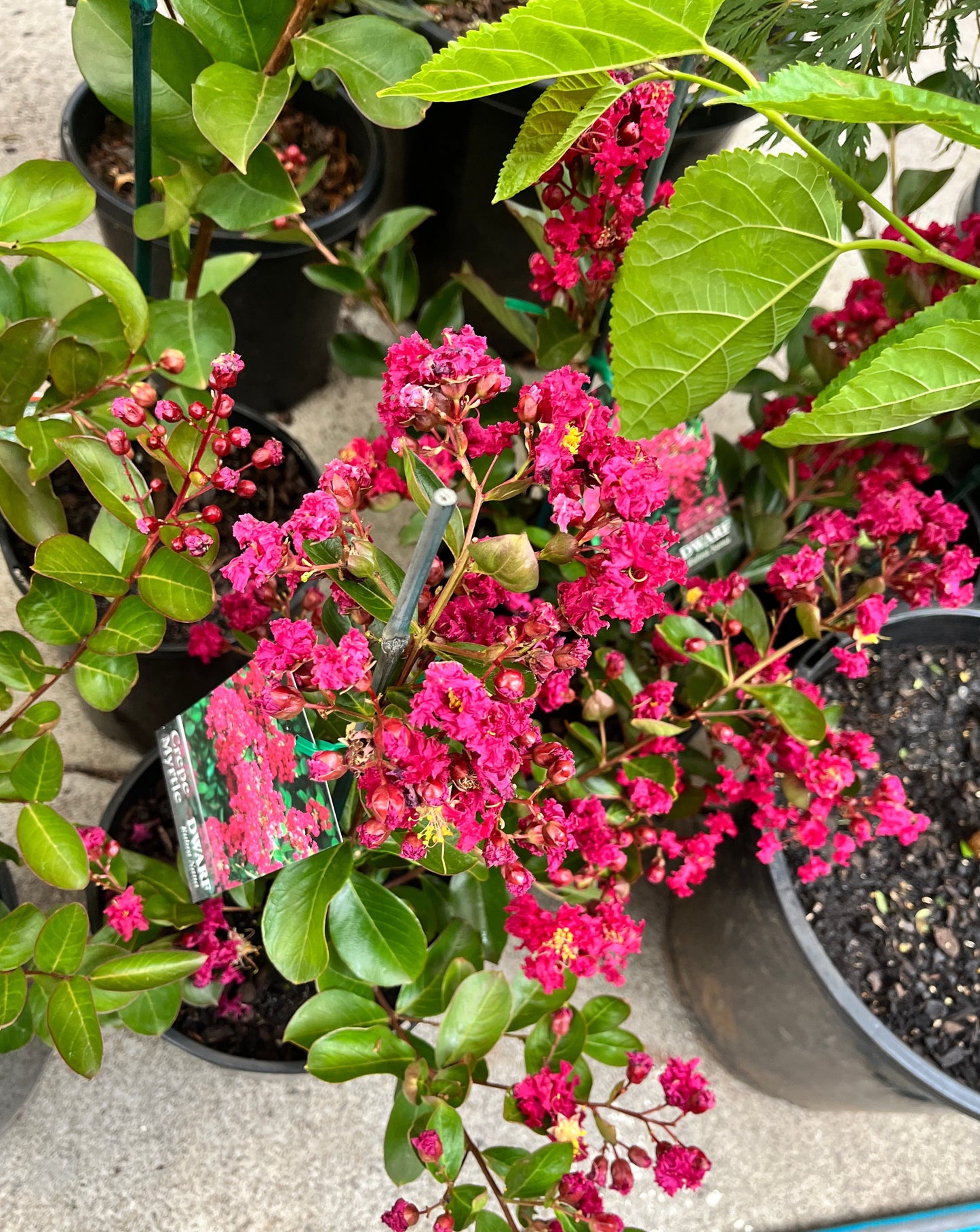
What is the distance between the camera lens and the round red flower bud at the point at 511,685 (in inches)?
20.8

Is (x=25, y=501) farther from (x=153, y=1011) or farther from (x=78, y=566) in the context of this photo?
(x=153, y=1011)

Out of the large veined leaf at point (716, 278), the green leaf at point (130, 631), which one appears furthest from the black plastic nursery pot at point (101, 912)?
the large veined leaf at point (716, 278)

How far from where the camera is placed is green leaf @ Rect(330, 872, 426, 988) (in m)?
0.75

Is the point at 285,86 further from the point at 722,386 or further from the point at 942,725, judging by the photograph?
the point at 942,725

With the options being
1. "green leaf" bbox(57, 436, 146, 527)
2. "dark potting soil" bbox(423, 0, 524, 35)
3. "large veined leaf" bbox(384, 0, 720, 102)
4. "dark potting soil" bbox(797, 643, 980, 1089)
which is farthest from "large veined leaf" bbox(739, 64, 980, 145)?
"dark potting soil" bbox(423, 0, 524, 35)

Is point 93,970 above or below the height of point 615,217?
below

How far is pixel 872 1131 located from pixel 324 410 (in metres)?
1.38

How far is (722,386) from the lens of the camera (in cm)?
61

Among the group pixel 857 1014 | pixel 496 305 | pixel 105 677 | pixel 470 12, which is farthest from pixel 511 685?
pixel 470 12

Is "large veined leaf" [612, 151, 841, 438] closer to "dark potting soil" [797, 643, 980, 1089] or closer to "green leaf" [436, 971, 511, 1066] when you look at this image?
"green leaf" [436, 971, 511, 1066]

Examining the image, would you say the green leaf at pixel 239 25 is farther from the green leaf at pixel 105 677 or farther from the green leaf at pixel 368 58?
the green leaf at pixel 105 677

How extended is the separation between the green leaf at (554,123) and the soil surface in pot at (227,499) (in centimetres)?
73

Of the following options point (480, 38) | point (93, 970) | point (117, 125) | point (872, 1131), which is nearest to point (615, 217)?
point (480, 38)

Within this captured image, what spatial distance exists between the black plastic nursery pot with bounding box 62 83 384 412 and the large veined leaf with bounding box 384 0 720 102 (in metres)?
0.96
